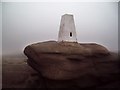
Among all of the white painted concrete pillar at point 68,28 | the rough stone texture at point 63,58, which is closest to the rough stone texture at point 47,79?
the rough stone texture at point 63,58

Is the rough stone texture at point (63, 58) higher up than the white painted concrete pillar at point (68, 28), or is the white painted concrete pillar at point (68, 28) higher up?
the white painted concrete pillar at point (68, 28)

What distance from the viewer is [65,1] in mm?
2686

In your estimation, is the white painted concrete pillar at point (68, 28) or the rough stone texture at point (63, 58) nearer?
the rough stone texture at point (63, 58)

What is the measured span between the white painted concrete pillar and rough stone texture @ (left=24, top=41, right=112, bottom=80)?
0.11 meters

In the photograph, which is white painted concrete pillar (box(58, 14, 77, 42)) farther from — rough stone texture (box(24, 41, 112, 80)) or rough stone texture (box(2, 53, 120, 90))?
rough stone texture (box(2, 53, 120, 90))

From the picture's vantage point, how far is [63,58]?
2572 millimetres

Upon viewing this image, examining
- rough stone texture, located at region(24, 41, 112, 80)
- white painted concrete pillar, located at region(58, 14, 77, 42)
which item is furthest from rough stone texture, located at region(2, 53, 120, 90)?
white painted concrete pillar, located at region(58, 14, 77, 42)

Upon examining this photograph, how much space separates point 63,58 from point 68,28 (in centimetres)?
50

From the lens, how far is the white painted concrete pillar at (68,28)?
270 cm

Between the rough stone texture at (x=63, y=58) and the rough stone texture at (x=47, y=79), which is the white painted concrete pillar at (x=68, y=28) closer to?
the rough stone texture at (x=63, y=58)

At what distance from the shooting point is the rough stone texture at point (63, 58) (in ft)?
8.46

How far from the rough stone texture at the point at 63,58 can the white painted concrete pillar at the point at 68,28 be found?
0.11m

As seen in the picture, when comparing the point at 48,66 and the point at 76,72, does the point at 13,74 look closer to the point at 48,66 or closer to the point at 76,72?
the point at 48,66

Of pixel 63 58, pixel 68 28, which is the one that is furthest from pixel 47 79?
pixel 68 28
